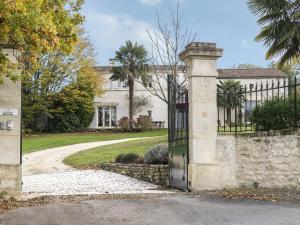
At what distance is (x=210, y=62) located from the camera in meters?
11.3

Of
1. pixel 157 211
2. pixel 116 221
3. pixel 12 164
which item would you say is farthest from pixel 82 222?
pixel 12 164

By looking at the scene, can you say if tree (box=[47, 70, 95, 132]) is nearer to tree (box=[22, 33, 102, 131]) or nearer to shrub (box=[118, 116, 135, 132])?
tree (box=[22, 33, 102, 131])

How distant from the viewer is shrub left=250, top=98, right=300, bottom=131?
11.3 meters

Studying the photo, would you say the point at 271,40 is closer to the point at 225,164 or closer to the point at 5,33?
the point at 225,164

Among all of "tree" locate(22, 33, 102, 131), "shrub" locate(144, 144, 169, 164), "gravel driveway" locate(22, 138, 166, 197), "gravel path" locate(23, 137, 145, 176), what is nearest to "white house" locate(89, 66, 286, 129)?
"tree" locate(22, 33, 102, 131)

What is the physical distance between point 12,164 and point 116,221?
3379mm

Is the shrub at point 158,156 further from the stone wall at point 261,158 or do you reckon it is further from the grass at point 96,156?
the grass at point 96,156

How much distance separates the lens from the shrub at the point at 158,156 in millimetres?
15141

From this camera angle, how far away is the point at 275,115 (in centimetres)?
1155

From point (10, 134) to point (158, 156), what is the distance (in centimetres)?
620

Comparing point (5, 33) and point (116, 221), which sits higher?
point (5, 33)

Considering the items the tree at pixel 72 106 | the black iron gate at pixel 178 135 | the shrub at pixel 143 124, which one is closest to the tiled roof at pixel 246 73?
the tree at pixel 72 106

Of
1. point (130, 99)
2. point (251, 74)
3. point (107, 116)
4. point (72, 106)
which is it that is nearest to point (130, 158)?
point (72, 106)

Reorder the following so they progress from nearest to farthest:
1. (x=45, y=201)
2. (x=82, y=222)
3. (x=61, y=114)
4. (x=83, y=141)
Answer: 1. (x=82, y=222)
2. (x=45, y=201)
3. (x=83, y=141)
4. (x=61, y=114)
